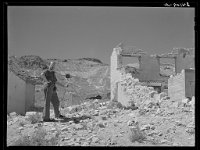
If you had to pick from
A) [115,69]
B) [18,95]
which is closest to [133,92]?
[115,69]

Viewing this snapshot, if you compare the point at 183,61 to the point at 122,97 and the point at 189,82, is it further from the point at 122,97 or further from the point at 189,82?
the point at 189,82

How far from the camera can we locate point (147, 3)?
6684mm

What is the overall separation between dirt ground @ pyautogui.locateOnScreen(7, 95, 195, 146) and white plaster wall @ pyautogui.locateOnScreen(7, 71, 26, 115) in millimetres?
4886

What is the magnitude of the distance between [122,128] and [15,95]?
8431 mm

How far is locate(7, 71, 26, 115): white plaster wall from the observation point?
16.8 m

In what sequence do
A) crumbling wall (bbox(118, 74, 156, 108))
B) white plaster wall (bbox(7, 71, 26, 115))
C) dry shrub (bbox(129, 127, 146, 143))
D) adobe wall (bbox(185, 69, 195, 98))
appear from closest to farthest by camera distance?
dry shrub (bbox(129, 127, 146, 143)) < adobe wall (bbox(185, 69, 195, 98)) < crumbling wall (bbox(118, 74, 156, 108)) < white plaster wall (bbox(7, 71, 26, 115))

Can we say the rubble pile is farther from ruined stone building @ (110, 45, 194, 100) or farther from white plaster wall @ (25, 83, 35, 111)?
white plaster wall @ (25, 83, 35, 111)

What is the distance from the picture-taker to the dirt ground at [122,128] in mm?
9094

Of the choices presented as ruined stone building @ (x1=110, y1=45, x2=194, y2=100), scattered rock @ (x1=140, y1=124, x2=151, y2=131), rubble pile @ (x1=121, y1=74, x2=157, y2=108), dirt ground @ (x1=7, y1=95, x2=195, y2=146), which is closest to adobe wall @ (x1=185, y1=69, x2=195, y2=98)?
rubble pile @ (x1=121, y1=74, x2=157, y2=108)

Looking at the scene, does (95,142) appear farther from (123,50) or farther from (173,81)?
(123,50)

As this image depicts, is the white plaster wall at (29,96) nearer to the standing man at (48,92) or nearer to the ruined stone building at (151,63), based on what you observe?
the ruined stone building at (151,63)

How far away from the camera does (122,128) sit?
10.4 meters

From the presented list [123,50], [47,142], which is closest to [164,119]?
[47,142]
